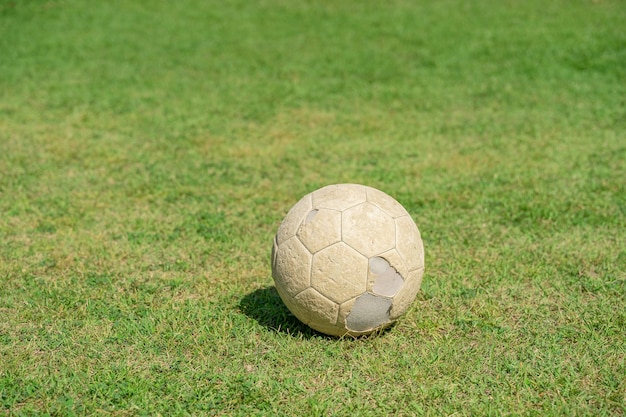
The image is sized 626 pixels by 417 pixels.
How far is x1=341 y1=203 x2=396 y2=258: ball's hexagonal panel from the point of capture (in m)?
4.57

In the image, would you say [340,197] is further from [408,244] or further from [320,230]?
[408,244]

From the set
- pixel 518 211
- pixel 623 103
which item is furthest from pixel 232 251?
pixel 623 103

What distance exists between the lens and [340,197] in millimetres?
4805

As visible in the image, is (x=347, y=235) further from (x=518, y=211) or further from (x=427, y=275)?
(x=518, y=211)

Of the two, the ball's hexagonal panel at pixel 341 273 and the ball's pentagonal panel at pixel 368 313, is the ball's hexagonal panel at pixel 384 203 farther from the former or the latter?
the ball's pentagonal panel at pixel 368 313

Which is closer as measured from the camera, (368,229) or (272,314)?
(368,229)

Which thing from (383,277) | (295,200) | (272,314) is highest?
(383,277)

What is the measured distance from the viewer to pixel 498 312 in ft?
17.4

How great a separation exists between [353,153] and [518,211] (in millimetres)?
2505

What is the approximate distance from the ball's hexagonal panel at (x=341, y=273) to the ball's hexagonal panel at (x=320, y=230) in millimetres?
72

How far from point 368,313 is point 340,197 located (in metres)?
0.83

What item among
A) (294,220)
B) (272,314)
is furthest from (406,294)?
(272,314)

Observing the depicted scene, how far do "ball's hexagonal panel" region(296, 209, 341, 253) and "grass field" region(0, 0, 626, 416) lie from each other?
0.76 meters

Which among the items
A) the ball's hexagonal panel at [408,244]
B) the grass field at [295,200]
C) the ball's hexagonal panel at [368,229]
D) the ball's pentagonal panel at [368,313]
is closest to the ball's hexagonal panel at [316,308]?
the ball's pentagonal panel at [368,313]
